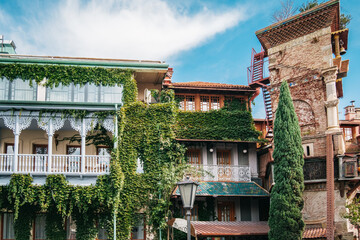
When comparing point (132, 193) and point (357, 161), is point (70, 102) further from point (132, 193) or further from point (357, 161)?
point (357, 161)

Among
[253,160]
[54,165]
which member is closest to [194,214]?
[253,160]

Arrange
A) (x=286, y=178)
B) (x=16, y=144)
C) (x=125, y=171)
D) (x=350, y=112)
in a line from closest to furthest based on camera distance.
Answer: (x=286, y=178) → (x=16, y=144) → (x=125, y=171) → (x=350, y=112)

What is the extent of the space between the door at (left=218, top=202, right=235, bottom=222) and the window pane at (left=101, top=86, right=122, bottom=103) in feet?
25.6

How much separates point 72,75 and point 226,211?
10.9 m

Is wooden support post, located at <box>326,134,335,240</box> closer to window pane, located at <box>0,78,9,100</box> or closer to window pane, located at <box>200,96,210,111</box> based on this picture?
window pane, located at <box>200,96,210,111</box>

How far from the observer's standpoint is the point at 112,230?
20.8 m

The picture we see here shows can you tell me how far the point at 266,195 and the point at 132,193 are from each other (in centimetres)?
685

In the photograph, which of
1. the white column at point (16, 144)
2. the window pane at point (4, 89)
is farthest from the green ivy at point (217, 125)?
the window pane at point (4, 89)

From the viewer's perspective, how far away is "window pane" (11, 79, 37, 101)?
Result: 22.3m

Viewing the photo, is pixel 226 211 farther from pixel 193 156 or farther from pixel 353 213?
pixel 353 213

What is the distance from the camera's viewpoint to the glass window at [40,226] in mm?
21594

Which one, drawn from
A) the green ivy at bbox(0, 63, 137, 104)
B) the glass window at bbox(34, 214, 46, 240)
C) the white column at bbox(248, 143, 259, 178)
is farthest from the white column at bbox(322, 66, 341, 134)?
the glass window at bbox(34, 214, 46, 240)

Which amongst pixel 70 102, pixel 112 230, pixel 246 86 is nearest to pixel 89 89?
pixel 70 102

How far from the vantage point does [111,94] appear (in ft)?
75.4
